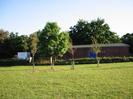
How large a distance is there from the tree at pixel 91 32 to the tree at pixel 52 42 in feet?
90.7

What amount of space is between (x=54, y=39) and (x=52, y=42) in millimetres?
1469

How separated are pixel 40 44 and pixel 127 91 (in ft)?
164

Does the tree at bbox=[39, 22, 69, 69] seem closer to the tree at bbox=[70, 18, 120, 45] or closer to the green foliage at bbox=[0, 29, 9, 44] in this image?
the green foliage at bbox=[0, 29, 9, 44]

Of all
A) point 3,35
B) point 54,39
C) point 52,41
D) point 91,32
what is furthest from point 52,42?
point 91,32

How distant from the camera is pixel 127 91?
14.5m

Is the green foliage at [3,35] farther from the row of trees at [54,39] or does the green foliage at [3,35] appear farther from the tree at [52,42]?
the tree at [52,42]

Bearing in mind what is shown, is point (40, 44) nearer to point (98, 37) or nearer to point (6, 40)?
point (6, 40)

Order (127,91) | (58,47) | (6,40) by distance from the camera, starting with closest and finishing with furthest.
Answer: (127,91) < (58,47) < (6,40)

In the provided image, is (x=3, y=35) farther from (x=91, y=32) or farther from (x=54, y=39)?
(x=91, y=32)

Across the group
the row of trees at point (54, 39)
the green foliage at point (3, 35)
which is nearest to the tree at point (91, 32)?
the row of trees at point (54, 39)

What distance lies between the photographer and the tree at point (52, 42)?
61.2 metres

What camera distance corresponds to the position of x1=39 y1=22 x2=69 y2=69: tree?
61.2 meters

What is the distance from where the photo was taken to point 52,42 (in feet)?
202

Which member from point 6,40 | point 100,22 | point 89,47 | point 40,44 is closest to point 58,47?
point 40,44
